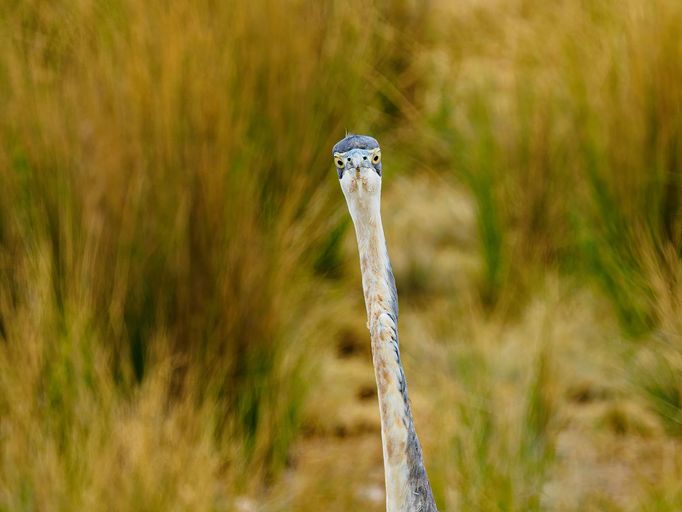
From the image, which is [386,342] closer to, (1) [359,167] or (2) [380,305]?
(2) [380,305]

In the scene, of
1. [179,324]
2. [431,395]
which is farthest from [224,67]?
[431,395]

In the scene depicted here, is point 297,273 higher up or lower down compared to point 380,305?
higher up

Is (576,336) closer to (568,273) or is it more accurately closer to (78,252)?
(568,273)

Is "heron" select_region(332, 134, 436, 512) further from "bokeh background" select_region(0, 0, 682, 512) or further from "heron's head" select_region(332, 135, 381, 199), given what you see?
"bokeh background" select_region(0, 0, 682, 512)

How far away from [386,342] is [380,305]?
4 centimetres

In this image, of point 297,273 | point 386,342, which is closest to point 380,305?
point 386,342

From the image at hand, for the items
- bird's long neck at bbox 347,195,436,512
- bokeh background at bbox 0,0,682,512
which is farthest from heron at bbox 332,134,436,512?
bokeh background at bbox 0,0,682,512

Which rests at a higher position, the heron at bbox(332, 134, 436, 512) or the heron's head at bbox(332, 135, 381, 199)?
the heron's head at bbox(332, 135, 381, 199)

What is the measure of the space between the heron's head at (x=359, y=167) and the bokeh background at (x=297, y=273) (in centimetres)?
89

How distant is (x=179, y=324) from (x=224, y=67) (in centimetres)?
67

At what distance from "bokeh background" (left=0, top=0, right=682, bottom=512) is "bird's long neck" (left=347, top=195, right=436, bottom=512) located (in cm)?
80

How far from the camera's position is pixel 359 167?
4.91 ft

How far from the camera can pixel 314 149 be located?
3.52m

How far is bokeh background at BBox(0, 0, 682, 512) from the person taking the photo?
2496 mm
